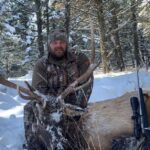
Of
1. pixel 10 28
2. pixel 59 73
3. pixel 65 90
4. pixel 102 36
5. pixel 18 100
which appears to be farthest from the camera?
pixel 10 28

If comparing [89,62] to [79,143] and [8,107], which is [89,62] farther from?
[8,107]

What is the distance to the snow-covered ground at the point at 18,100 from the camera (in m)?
7.02

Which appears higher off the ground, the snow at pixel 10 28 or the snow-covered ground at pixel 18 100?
the snow at pixel 10 28

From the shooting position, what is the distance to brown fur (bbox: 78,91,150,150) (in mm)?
6312

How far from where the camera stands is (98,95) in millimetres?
11047

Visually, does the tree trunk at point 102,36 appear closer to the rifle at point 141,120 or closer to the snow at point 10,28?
the snow at point 10,28

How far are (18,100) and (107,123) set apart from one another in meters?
4.33

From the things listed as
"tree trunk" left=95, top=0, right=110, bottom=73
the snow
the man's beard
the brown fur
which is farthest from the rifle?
the snow

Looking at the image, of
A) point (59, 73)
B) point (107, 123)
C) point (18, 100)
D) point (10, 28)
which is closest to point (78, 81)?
point (59, 73)

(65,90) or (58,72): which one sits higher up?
(58,72)

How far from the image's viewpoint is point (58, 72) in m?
6.78

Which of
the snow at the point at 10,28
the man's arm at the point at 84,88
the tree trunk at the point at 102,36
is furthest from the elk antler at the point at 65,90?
the snow at the point at 10,28

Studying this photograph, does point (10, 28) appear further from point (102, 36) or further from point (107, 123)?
point (107, 123)

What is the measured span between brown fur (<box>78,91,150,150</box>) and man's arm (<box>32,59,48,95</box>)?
71 centimetres
